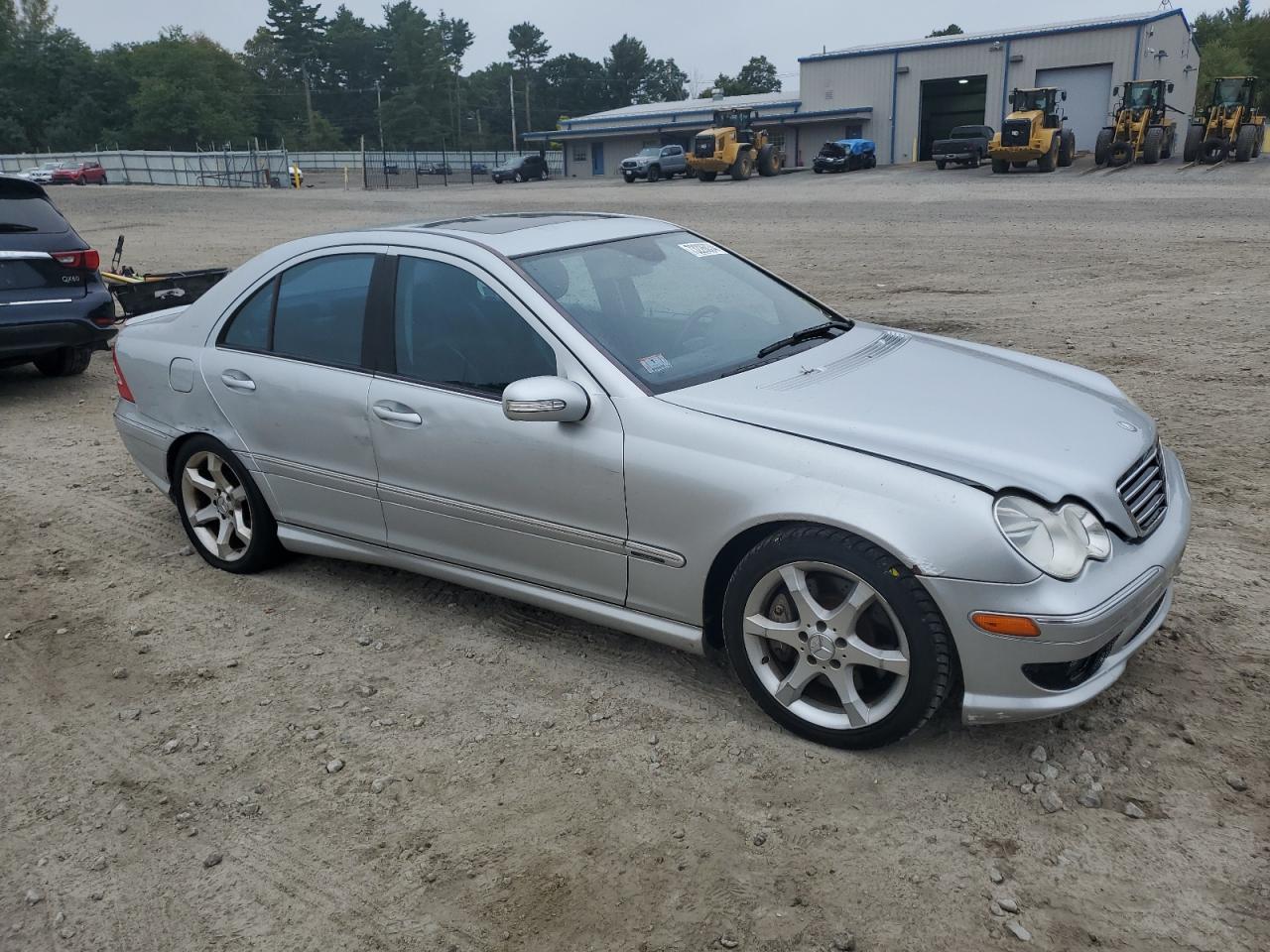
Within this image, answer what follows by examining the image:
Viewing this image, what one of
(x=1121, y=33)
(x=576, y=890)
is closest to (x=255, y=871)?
(x=576, y=890)

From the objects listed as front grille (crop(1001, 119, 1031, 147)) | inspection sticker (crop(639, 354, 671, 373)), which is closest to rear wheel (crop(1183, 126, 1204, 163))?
front grille (crop(1001, 119, 1031, 147))

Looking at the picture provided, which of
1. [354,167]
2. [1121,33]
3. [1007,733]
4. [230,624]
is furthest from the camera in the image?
[354,167]

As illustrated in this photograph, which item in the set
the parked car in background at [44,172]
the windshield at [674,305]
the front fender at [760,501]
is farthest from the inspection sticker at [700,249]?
the parked car in background at [44,172]

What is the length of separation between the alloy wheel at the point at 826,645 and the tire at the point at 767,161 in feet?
127

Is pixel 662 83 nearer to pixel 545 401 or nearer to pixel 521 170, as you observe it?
pixel 521 170

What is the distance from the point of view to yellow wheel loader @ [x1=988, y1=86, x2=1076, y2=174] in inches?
1254

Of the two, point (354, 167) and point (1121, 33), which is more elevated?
point (1121, 33)

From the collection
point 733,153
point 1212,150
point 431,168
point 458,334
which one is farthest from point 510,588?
point 431,168

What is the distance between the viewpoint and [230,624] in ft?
14.9

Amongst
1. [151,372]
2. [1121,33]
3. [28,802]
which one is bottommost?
[28,802]

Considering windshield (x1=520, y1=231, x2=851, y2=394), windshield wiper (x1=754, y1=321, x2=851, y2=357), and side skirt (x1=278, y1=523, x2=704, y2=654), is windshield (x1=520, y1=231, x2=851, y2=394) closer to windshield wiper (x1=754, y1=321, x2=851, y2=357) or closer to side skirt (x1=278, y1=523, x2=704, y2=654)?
windshield wiper (x1=754, y1=321, x2=851, y2=357)

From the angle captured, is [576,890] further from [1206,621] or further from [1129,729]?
[1206,621]

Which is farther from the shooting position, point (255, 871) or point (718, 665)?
point (718, 665)

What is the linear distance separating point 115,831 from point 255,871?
54 centimetres
